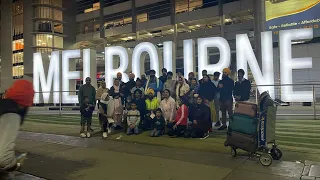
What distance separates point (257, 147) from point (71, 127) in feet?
24.6

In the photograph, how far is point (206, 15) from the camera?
128 ft

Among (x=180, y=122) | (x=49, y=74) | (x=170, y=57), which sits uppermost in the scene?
(x=170, y=57)

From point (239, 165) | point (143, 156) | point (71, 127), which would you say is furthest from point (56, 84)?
point (239, 165)

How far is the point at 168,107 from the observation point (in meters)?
8.72

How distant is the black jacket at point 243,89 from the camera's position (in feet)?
28.2

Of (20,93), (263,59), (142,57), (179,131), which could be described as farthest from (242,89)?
(142,57)

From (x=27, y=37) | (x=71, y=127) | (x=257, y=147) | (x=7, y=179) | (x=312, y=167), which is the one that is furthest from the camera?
(x=27, y=37)

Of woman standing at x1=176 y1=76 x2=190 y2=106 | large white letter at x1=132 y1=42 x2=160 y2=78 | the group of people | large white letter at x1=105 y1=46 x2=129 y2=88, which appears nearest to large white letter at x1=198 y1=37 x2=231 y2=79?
large white letter at x1=132 y1=42 x2=160 y2=78

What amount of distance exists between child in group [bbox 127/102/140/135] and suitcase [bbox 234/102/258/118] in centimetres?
376

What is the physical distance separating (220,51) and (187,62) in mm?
2179

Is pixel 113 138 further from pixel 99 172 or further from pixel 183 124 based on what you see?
pixel 99 172

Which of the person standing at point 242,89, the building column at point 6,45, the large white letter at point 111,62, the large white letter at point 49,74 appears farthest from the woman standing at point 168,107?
the building column at point 6,45

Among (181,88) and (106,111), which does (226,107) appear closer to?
(181,88)

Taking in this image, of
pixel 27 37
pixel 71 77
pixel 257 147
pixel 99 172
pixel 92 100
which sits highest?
pixel 27 37
